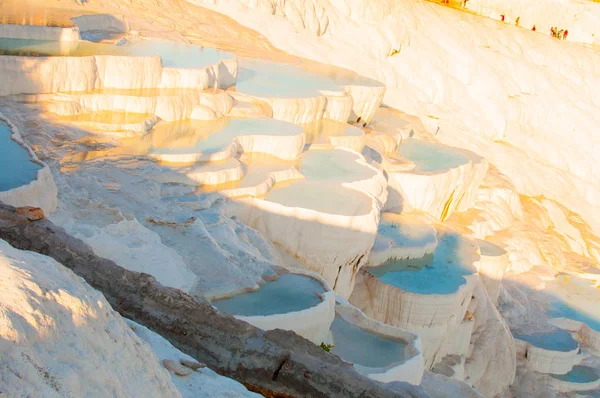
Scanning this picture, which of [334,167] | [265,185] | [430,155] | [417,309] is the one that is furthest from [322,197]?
[430,155]

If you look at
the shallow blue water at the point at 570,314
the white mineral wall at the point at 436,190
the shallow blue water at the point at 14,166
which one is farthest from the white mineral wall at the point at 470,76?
the shallow blue water at the point at 14,166

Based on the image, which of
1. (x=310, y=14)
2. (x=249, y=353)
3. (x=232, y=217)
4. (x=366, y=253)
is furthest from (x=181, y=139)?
(x=310, y=14)

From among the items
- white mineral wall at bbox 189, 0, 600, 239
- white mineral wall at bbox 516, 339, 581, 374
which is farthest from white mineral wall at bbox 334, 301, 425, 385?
white mineral wall at bbox 189, 0, 600, 239

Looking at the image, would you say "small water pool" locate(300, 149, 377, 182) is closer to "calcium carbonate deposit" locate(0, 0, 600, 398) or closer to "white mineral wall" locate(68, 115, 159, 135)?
"calcium carbonate deposit" locate(0, 0, 600, 398)

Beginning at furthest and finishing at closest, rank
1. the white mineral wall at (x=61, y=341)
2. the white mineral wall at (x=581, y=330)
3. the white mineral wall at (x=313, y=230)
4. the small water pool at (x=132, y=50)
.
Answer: the white mineral wall at (x=581, y=330) < the small water pool at (x=132, y=50) < the white mineral wall at (x=313, y=230) < the white mineral wall at (x=61, y=341)

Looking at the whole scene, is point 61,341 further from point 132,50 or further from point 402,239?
point 132,50

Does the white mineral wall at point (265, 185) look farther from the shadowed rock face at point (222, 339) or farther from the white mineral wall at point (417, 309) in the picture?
the shadowed rock face at point (222, 339)
